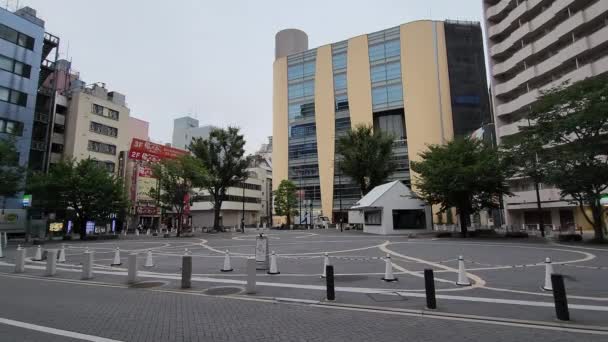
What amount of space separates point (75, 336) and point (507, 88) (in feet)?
→ 173

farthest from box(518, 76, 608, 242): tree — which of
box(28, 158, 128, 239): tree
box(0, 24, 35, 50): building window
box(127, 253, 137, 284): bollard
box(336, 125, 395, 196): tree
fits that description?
box(0, 24, 35, 50): building window

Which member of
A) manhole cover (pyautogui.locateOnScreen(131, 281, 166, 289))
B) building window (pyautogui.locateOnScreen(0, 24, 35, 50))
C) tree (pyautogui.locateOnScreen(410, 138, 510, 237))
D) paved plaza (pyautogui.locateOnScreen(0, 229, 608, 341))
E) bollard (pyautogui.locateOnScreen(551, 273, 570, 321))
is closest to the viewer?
paved plaza (pyautogui.locateOnScreen(0, 229, 608, 341))

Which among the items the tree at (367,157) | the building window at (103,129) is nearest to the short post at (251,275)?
the tree at (367,157)

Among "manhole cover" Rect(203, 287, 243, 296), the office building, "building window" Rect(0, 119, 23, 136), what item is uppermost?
the office building

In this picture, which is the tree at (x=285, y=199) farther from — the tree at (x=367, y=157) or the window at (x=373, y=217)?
the window at (x=373, y=217)

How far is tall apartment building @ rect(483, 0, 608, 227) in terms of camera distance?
1389 inches

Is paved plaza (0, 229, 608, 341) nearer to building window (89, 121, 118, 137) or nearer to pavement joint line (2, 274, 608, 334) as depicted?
pavement joint line (2, 274, 608, 334)

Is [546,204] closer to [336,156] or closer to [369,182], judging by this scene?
[369,182]

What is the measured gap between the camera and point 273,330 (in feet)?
18.4

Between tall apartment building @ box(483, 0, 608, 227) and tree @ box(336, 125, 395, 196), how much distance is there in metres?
15.4

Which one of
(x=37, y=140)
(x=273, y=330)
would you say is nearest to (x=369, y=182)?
Result: (x=273, y=330)

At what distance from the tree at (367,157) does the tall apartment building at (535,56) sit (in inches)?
607

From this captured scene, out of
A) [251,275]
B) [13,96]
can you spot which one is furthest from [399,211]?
[13,96]

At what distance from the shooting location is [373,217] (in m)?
37.3
